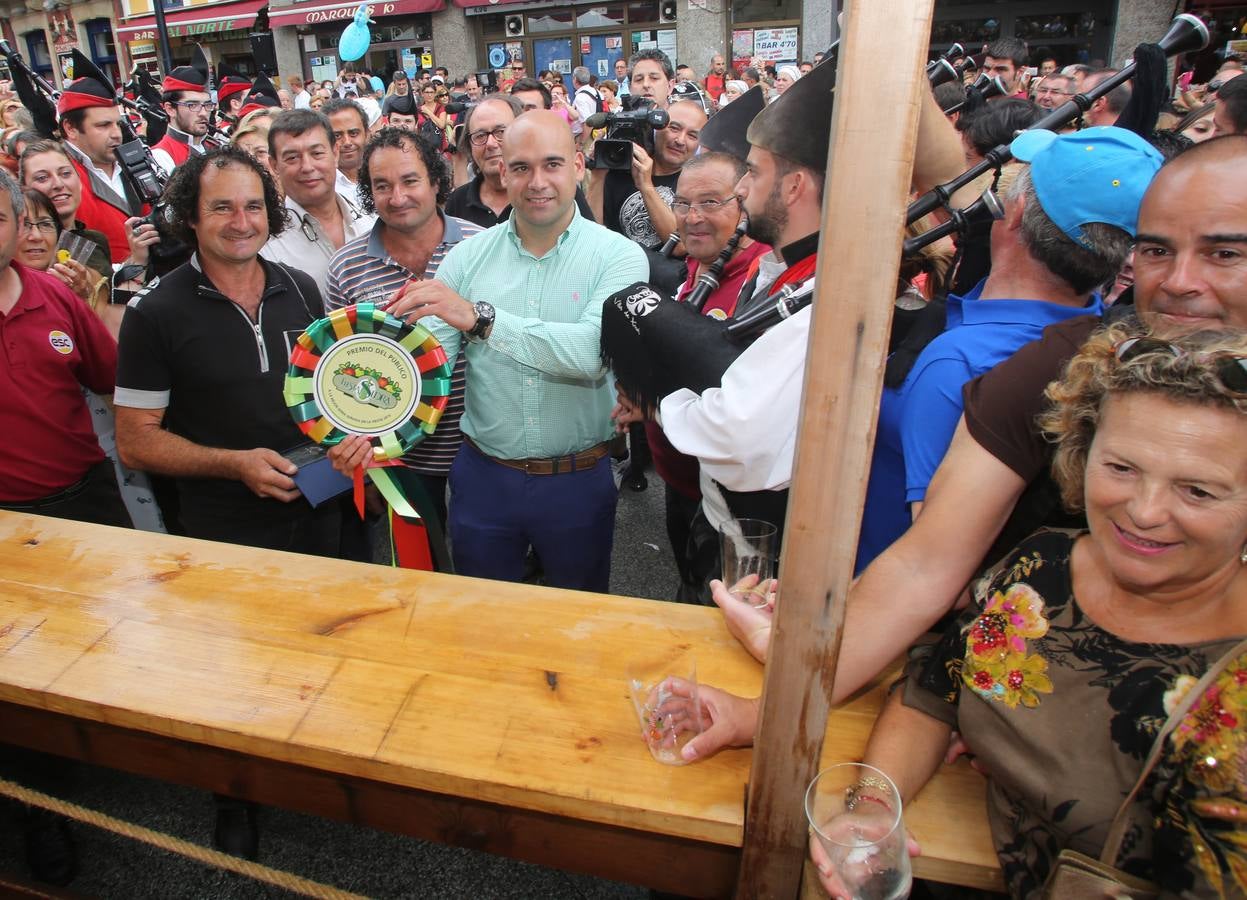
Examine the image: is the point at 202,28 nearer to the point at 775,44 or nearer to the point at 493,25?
the point at 493,25

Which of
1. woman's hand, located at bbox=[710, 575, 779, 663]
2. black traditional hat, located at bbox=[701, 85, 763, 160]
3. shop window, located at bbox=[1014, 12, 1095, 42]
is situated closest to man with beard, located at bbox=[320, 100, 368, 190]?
black traditional hat, located at bbox=[701, 85, 763, 160]

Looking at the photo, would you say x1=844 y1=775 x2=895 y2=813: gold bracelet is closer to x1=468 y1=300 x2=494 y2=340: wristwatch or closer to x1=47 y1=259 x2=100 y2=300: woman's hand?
x1=468 y1=300 x2=494 y2=340: wristwatch

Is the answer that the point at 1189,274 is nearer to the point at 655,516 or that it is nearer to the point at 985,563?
the point at 985,563

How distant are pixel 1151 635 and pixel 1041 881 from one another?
0.34m

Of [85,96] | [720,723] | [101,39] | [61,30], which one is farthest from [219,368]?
[61,30]

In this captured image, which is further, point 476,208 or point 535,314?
point 476,208

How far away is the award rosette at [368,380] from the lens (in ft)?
6.79

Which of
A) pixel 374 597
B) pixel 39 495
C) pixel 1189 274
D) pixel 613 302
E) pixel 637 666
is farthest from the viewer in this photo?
pixel 39 495

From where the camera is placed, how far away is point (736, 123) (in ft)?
7.38

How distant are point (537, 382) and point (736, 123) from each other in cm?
92

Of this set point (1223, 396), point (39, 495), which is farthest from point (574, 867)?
point (39, 495)

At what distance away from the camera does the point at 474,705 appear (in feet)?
4.24

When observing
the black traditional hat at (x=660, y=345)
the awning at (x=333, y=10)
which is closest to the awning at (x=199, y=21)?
the awning at (x=333, y=10)

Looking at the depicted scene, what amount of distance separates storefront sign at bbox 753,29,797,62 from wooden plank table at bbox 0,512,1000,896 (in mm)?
15160
